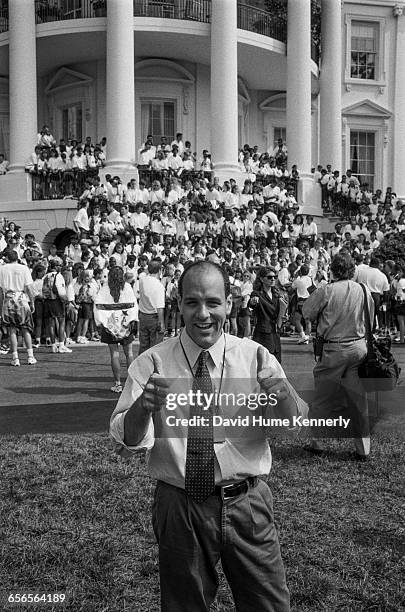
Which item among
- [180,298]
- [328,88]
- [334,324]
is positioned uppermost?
[328,88]

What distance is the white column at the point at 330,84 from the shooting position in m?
27.8

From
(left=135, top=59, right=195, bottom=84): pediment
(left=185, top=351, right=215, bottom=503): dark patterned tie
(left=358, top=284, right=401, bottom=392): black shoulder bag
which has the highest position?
(left=135, top=59, right=195, bottom=84): pediment

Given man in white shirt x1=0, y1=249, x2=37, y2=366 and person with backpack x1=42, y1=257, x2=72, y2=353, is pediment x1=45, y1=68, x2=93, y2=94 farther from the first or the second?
man in white shirt x1=0, y1=249, x2=37, y2=366

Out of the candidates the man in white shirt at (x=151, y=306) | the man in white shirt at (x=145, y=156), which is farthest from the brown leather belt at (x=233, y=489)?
the man in white shirt at (x=145, y=156)

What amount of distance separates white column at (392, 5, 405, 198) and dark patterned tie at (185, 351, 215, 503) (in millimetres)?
29805

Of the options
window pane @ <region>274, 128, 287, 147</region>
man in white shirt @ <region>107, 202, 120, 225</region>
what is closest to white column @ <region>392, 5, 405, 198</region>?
window pane @ <region>274, 128, 287, 147</region>

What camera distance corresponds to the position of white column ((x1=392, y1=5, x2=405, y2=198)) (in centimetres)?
3086

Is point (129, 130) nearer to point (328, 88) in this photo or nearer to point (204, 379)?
point (328, 88)

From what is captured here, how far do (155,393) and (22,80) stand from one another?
74.2 feet

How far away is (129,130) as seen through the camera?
22.8m

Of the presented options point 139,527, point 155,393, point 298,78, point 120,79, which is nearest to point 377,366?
point 139,527

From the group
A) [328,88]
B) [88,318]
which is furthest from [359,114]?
[88,318]

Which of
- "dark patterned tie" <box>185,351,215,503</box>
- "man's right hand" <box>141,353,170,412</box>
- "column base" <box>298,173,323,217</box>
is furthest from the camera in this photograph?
"column base" <box>298,173,323,217</box>

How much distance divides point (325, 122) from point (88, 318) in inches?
624
